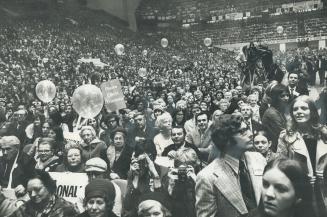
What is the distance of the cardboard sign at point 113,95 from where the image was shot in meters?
8.12

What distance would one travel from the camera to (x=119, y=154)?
16.4 feet

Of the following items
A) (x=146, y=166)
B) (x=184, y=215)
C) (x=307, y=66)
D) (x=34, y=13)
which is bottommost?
(x=184, y=215)

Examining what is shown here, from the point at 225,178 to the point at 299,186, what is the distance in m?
0.66

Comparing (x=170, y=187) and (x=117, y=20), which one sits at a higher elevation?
(x=117, y=20)

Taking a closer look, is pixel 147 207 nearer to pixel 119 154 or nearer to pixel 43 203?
pixel 43 203

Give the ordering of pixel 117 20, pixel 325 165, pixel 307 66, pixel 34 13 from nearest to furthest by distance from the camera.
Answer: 1. pixel 325 165
2. pixel 307 66
3. pixel 34 13
4. pixel 117 20

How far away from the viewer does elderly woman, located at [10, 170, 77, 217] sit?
11.5 ft

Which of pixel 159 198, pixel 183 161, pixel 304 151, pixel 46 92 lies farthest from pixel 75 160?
pixel 46 92

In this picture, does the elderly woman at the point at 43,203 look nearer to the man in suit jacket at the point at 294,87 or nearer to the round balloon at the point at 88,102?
the round balloon at the point at 88,102

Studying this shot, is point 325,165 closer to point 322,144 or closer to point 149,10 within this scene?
point 322,144

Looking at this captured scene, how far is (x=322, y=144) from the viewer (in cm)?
379

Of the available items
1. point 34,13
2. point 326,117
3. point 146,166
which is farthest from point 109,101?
point 34,13

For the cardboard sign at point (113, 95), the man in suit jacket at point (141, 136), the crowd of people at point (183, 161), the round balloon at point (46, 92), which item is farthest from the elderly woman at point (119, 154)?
Answer: the round balloon at point (46, 92)

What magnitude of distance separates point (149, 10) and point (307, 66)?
3737 centimetres
